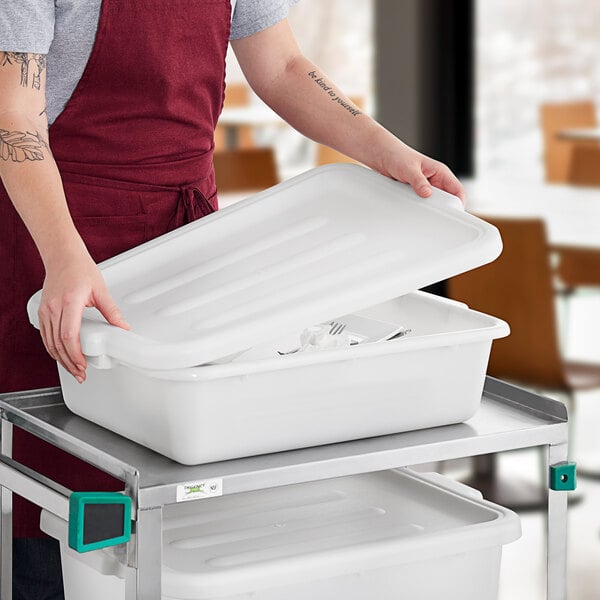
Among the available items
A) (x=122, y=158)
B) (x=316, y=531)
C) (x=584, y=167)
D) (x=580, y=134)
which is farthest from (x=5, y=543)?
(x=580, y=134)

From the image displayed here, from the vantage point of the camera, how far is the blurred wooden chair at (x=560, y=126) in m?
5.40

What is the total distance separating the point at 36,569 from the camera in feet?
5.67

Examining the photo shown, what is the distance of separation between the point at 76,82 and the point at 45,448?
0.48 m

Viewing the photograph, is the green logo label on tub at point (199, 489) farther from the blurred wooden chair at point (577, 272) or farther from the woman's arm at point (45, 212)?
the blurred wooden chair at point (577, 272)

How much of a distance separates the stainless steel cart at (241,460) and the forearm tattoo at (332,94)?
42 centimetres

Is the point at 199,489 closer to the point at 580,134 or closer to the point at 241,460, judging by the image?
the point at 241,460

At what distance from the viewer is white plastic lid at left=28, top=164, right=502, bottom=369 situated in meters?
1.28

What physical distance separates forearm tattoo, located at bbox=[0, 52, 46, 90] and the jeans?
62 centimetres

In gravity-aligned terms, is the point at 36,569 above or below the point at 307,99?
below

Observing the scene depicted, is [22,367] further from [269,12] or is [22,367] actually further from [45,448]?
[269,12]

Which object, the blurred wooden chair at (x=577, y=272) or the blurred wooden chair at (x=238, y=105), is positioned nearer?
the blurred wooden chair at (x=577, y=272)

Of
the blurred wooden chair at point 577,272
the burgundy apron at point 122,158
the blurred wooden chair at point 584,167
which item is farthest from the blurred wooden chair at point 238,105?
the burgundy apron at point 122,158

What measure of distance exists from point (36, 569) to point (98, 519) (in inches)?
Result: 21.8

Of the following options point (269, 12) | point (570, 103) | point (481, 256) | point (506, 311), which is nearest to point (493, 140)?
point (570, 103)
